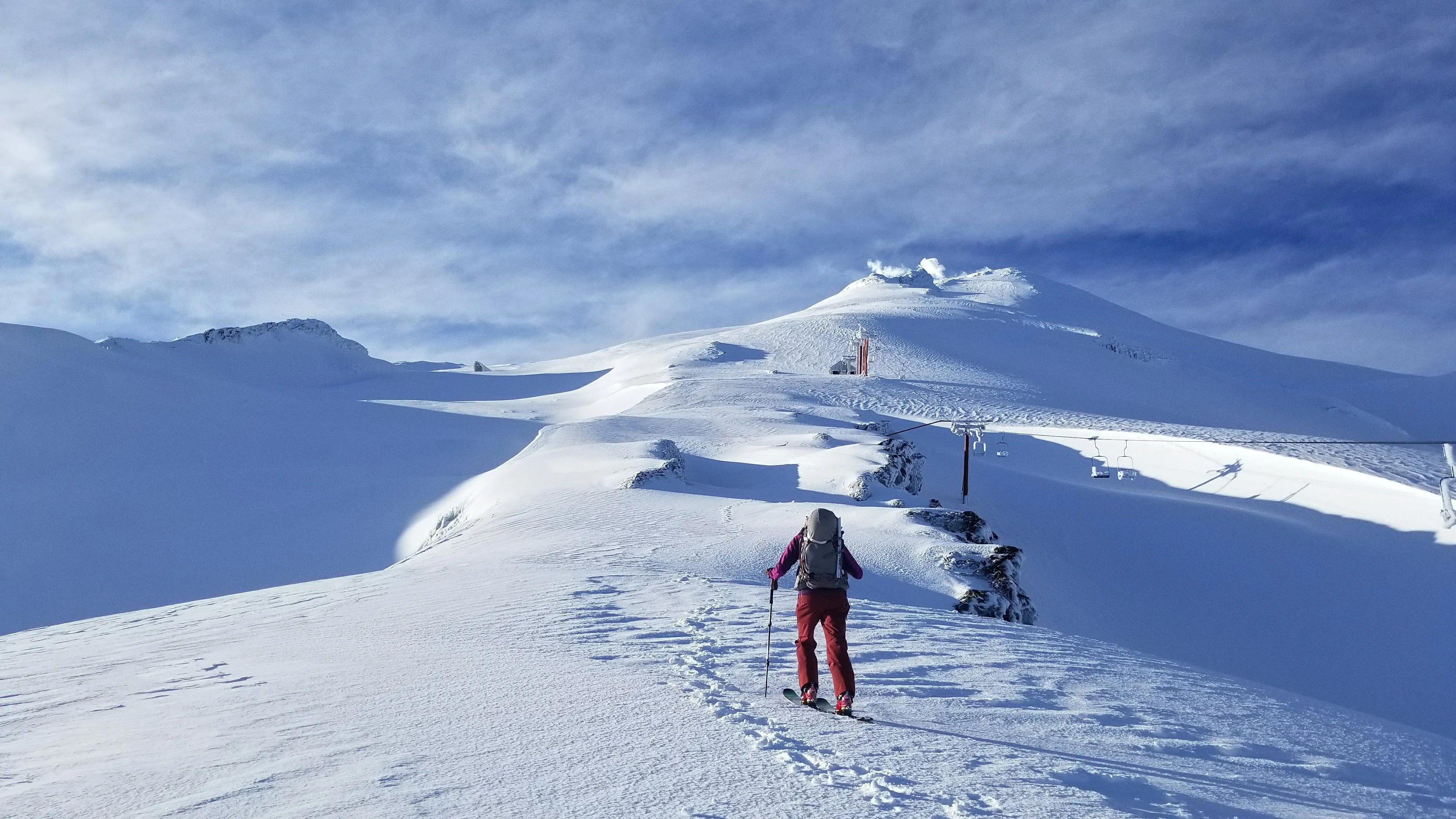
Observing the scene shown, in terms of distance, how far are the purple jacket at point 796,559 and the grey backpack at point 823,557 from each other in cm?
3

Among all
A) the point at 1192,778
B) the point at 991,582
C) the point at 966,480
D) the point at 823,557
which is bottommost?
the point at 991,582

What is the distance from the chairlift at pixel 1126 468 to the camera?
30391 mm

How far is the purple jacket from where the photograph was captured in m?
6.73

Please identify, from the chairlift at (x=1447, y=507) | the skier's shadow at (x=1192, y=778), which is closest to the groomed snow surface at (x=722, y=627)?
the skier's shadow at (x=1192, y=778)

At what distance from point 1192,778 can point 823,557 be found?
9.05 ft

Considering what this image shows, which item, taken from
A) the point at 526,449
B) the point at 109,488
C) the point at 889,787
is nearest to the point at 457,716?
the point at 889,787

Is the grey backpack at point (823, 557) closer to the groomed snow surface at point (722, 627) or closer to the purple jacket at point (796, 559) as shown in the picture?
the purple jacket at point (796, 559)

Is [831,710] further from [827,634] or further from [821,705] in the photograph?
[827,634]

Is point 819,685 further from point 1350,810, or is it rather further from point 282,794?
point 282,794

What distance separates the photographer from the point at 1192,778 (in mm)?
5254

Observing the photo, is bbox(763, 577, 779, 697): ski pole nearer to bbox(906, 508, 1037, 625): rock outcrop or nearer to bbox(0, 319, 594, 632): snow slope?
bbox(906, 508, 1037, 625): rock outcrop

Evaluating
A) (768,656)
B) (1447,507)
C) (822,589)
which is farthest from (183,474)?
(1447,507)

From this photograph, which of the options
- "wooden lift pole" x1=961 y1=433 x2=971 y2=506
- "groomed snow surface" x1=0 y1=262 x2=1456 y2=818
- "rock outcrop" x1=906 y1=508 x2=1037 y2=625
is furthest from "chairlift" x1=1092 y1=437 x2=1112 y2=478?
"rock outcrop" x1=906 y1=508 x2=1037 y2=625

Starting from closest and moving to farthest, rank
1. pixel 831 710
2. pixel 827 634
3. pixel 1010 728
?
pixel 1010 728, pixel 831 710, pixel 827 634
